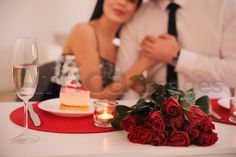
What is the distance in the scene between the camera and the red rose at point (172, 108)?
0.95 metres

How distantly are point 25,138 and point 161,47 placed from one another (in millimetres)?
1058

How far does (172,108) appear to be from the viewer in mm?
951

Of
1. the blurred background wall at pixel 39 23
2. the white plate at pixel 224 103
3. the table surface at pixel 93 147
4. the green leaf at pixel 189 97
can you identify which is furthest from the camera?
the blurred background wall at pixel 39 23

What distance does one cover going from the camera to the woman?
182 cm

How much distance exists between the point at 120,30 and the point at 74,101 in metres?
0.74

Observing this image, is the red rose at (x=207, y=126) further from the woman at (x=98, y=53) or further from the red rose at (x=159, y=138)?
the woman at (x=98, y=53)

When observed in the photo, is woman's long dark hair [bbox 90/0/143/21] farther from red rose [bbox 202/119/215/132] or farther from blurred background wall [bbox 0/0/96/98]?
red rose [bbox 202/119/215/132]

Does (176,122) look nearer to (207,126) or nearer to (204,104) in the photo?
(207,126)

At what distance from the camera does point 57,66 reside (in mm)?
1806

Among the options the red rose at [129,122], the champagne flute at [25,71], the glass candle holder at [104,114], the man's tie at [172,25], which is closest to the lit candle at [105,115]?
the glass candle holder at [104,114]

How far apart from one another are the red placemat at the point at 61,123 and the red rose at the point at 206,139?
264 mm

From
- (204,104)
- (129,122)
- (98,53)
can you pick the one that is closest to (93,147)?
(129,122)

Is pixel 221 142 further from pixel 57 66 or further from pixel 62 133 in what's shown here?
pixel 57 66

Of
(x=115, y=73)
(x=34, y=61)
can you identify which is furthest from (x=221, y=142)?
(x=115, y=73)
